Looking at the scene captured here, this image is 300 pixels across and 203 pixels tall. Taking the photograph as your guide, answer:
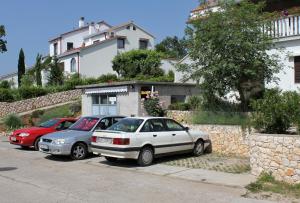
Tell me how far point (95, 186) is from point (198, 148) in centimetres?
615

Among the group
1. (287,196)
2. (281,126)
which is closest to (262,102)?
(281,126)

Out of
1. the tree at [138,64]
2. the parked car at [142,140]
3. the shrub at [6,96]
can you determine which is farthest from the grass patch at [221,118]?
the tree at [138,64]

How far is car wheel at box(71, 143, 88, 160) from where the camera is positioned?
48.4 feet

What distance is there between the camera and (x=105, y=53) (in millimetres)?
48375

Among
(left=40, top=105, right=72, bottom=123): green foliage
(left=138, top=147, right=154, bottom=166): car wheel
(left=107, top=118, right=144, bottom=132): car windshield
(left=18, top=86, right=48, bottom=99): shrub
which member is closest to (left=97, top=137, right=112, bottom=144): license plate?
(left=107, top=118, right=144, bottom=132): car windshield

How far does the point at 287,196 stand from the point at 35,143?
12.0 m

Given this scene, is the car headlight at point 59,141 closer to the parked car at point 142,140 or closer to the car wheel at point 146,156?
the parked car at point 142,140

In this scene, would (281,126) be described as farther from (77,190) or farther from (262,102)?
(77,190)

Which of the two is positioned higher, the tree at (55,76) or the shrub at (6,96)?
the tree at (55,76)

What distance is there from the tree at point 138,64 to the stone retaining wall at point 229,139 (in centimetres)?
2464

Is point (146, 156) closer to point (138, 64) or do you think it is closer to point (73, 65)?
point (138, 64)

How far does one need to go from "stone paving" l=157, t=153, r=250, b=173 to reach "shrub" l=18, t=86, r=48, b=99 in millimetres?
23718

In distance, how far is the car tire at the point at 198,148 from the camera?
1515 cm

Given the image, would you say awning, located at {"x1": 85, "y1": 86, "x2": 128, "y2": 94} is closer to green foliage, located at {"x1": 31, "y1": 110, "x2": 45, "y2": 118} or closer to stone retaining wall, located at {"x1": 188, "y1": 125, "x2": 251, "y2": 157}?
stone retaining wall, located at {"x1": 188, "y1": 125, "x2": 251, "y2": 157}
